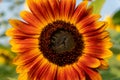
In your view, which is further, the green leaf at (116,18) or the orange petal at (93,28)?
the green leaf at (116,18)

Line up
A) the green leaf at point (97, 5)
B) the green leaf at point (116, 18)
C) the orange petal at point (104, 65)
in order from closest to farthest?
the orange petal at point (104, 65), the green leaf at point (97, 5), the green leaf at point (116, 18)

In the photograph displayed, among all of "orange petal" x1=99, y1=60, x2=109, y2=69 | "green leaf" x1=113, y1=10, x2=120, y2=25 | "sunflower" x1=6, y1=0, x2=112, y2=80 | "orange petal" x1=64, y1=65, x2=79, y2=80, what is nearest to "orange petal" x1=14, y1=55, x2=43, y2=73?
"sunflower" x1=6, y1=0, x2=112, y2=80

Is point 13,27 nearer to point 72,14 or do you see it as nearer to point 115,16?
point 72,14

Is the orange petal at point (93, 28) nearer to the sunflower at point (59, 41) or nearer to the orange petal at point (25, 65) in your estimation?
the sunflower at point (59, 41)

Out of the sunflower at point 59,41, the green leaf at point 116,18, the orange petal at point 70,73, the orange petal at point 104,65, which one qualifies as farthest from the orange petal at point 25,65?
the green leaf at point 116,18

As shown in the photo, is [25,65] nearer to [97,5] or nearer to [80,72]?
[80,72]
